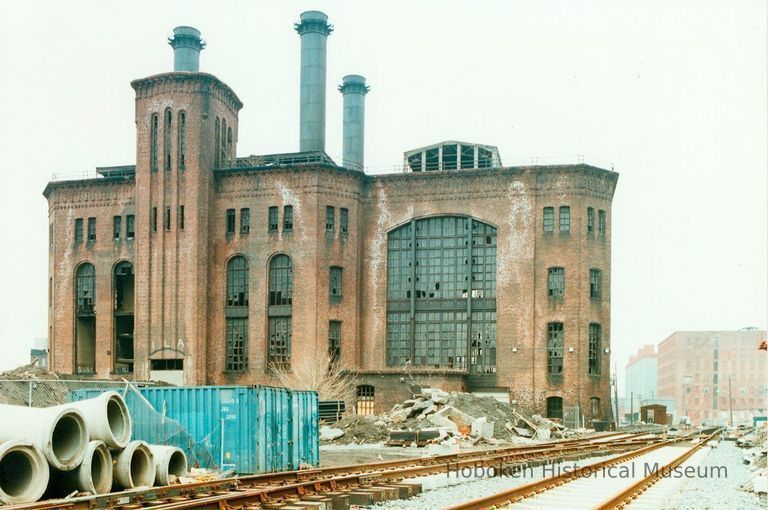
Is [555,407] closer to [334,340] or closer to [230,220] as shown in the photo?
[334,340]

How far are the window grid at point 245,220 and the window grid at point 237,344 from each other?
192 inches

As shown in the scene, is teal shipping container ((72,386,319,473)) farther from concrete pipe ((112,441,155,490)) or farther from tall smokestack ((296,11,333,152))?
tall smokestack ((296,11,333,152))

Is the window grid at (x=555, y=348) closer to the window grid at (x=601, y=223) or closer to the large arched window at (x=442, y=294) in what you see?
the large arched window at (x=442, y=294)

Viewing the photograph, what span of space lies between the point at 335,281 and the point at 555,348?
39.9 feet

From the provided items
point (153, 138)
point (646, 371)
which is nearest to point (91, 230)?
point (153, 138)

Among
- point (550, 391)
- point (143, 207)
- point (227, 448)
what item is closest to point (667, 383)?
point (550, 391)

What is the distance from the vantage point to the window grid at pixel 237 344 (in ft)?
166

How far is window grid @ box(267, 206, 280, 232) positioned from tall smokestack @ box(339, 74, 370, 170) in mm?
8339

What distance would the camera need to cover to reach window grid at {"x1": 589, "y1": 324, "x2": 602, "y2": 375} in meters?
48.7

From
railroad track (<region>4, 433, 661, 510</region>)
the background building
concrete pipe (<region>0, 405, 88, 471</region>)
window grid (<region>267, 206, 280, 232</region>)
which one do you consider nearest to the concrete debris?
railroad track (<region>4, 433, 661, 510</region>)

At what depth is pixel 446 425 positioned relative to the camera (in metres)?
35.5

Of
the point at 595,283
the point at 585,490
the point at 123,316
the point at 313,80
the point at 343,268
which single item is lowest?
the point at 585,490

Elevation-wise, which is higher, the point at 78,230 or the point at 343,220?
the point at 343,220

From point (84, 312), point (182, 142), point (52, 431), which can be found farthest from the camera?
point (84, 312)
